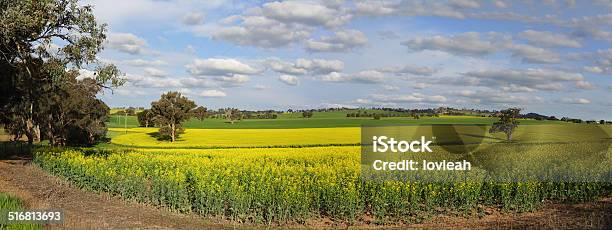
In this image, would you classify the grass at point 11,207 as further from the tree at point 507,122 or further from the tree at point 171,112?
the tree at point 171,112

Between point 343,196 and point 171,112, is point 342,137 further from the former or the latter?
point 343,196

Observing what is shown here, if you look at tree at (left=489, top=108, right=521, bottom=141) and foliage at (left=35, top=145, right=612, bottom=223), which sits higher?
tree at (left=489, top=108, right=521, bottom=141)

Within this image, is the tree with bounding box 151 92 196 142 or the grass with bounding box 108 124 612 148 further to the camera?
the tree with bounding box 151 92 196 142

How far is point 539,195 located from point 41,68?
2686cm

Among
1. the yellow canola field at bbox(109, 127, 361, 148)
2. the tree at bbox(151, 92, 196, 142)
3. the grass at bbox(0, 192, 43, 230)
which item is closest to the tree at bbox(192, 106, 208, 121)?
the tree at bbox(151, 92, 196, 142)

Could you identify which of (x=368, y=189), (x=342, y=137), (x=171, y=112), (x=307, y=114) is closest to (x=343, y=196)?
(x=368, y=189)

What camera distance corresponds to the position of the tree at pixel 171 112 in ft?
240

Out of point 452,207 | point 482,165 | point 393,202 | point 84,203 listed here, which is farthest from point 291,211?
point 482,165

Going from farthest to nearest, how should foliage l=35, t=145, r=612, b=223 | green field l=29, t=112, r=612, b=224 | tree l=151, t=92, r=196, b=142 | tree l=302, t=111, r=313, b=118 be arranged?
tree l=302, t=111, r=313, b=118 → tree l=151, t=92, r=196, b=142 → green field l=29, t=112, r=612, b=224 → foliage l=35, t=145, r=612, b=223

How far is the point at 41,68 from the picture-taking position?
90.2ft

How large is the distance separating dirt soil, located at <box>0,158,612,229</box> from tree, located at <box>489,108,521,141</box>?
60.9 ft

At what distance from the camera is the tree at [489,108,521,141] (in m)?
37.2

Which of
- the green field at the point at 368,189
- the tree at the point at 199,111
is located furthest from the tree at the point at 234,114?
the green field at the point at 368,189

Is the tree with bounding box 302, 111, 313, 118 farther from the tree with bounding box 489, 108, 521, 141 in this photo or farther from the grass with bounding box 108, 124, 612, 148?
the tree with bounding box 489, 108, 521, 141
